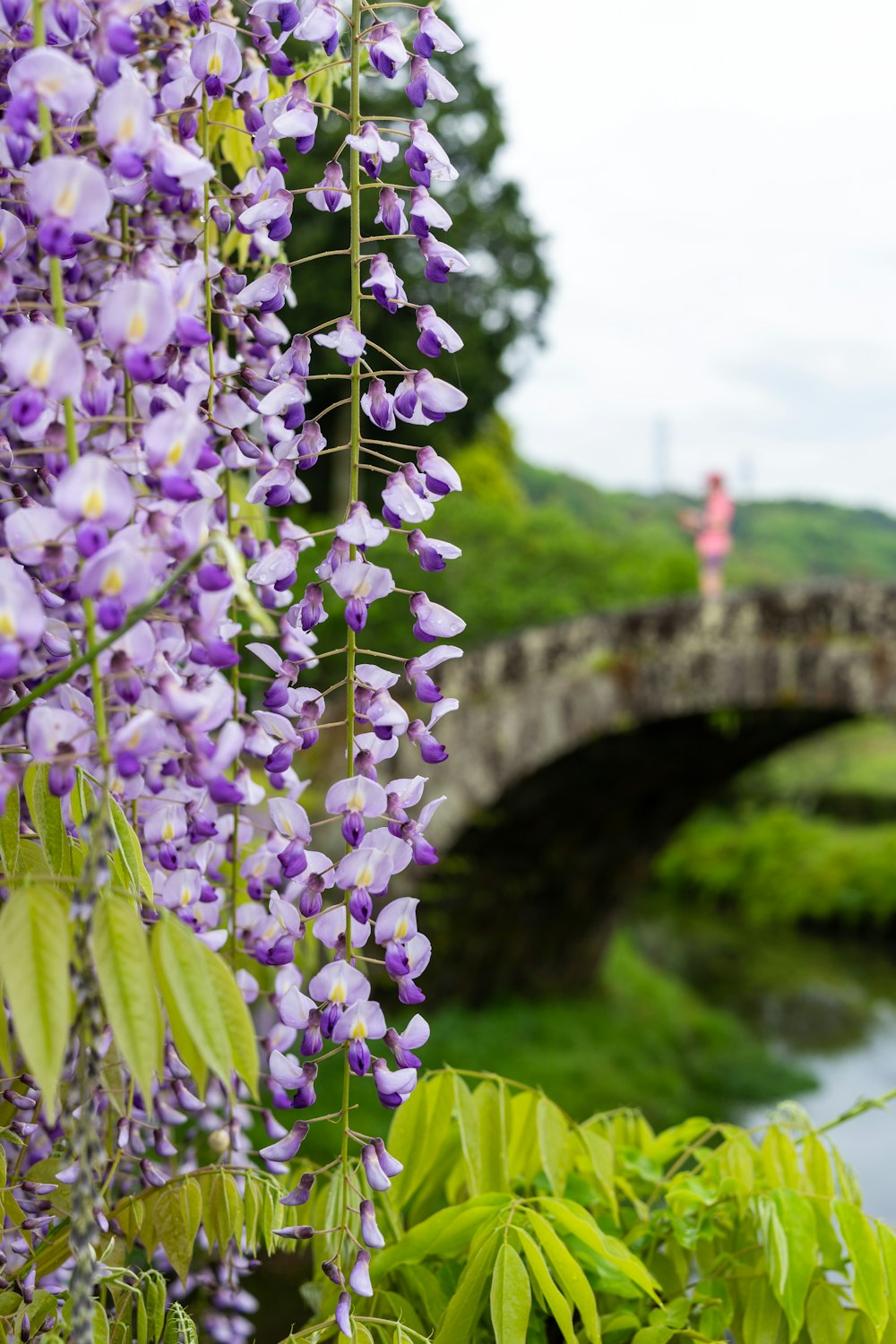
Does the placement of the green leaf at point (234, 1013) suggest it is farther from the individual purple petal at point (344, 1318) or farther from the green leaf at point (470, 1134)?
the green leaf at point (470, 1134)

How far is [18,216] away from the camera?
1.23 m

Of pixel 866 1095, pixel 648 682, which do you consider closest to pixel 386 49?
pixel 648 682

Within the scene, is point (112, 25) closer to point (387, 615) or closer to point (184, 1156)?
point (184, 1156)

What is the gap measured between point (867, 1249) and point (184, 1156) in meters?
0.90

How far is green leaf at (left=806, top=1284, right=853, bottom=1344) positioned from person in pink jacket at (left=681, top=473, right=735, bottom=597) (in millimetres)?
6282

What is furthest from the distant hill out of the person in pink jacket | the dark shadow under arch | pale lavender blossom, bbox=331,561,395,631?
pale lavender blossom, bbox=331,561,395,631

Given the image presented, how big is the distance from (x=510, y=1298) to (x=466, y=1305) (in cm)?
7

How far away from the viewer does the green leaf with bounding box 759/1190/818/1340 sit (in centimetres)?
133

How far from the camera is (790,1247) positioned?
1.37 m

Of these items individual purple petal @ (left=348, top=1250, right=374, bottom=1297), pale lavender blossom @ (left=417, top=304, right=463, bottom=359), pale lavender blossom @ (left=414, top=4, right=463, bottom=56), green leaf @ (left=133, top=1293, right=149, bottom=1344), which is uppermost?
pale lavender blossom @ (left=414, top=4, right=463, bottom=56)

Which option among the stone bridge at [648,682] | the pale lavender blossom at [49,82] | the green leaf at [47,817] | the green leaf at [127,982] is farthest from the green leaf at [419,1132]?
the stone bridge at [648,682]

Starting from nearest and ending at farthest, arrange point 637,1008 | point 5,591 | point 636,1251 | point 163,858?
point 5,591
point 163,858
point 636,1251
point 637,1008

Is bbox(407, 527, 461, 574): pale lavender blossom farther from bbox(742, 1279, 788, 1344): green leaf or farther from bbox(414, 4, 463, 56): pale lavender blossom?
bbox(742, 1279, 788, 1344): green leaf

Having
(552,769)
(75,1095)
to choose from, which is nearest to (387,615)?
(552,769)
